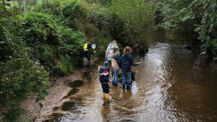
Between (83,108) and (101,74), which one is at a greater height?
(101,74)

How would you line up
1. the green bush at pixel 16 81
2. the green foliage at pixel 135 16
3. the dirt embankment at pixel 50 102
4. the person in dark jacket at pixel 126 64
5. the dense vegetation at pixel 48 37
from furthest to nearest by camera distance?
the green foliage at pixel 135 16, the person in dark jacket at pixel 126 64, the dirt embankment at pixel 50 102, the dense vegetation at pixel 48 37, the green bush at pixel 16 81

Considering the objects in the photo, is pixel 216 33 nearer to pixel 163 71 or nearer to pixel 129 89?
pixel 163 71

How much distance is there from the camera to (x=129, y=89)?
7309 mm

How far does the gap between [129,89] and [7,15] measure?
17.3 feet

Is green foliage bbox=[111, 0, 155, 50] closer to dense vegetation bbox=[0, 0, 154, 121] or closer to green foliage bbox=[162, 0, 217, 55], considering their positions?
dense vegetation bbox=[0, 0, 154, 121]

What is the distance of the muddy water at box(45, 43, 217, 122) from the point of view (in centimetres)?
531

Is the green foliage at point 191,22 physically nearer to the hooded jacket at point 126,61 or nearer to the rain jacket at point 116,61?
the hooded jacket at point 126,61

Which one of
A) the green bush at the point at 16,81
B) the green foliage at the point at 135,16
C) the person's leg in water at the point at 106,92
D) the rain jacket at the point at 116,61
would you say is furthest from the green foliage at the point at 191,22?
the green bush at the point at 16,81

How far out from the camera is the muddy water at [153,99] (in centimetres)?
531

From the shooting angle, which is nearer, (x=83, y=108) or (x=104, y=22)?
(x=83, y=108)

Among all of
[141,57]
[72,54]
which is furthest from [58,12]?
[141,57]

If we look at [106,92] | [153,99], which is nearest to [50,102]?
[106,92]

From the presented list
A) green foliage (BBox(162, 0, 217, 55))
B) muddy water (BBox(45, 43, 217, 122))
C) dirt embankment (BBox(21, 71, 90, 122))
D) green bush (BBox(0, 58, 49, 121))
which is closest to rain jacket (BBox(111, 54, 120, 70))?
muddy water (BBox(45, 43, 217, 122))

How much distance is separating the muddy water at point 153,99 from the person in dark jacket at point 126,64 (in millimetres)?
391
